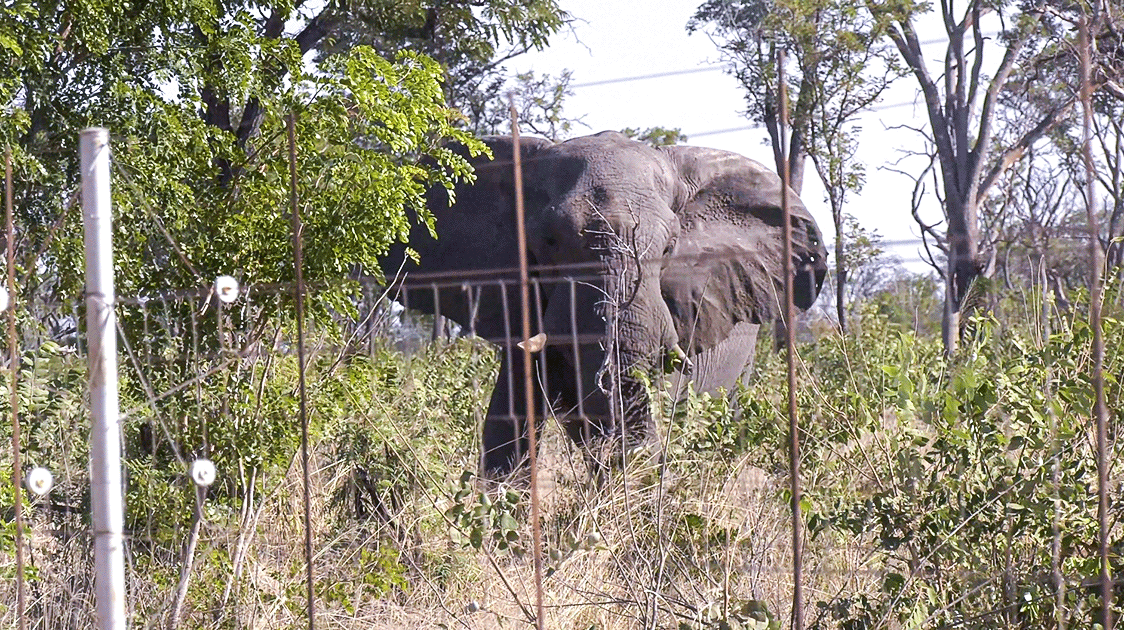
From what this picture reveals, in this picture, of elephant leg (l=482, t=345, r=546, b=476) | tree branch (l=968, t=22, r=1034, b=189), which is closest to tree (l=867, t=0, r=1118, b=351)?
tree branch (l=968, t=22, r=1034, b=189)

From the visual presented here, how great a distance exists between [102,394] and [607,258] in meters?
3.50

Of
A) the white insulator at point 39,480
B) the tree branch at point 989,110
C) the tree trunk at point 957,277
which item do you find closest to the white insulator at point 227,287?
the white insulator at point 39,480

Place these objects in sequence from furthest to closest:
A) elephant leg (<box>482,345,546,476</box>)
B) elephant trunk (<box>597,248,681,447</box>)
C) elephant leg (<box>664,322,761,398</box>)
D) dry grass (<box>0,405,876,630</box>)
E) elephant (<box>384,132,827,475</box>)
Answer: elephant leg (<box>664,322,761,398</box>)
elephant leg (<box>482,345,546,476</box>)
elephant (<box>384,132,827,475</box>)
elephant trunk (<box>597,248,681,447</box>)
dry grass (<box>0,405,876,630</box>)

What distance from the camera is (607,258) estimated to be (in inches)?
227

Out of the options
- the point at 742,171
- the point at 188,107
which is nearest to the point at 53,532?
the point at 188,107

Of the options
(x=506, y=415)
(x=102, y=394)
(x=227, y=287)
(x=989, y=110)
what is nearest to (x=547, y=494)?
(x=506, y=415)

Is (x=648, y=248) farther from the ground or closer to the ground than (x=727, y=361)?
farther from the ground

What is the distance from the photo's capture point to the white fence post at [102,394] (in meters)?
2.44

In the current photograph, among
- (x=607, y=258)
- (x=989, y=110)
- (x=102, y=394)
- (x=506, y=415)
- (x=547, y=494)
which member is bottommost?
(x=547, y=494)

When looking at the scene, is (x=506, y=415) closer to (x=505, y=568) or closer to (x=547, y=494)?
(x=547, y=494)

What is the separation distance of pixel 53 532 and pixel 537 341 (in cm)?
197

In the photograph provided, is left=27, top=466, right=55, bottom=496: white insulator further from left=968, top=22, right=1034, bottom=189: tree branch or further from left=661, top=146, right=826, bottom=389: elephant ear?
left=968, top=22, right=1034, bottom=189: tree branch

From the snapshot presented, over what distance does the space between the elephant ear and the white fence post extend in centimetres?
424

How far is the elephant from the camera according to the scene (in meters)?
5.72
